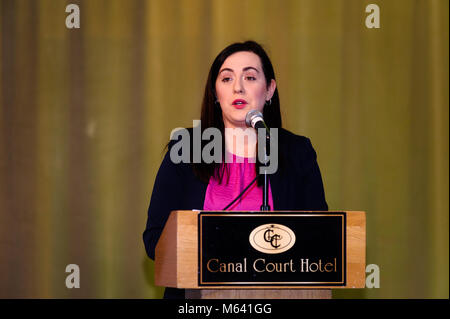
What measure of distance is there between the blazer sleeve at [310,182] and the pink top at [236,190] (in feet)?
0.50

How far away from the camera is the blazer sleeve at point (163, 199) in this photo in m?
2.23

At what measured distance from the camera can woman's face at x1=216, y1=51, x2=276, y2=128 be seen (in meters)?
2.46

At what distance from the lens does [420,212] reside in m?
3.65

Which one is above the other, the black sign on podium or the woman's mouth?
the woman's mouth

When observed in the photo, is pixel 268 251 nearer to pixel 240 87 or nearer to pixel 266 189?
pixel 266 189

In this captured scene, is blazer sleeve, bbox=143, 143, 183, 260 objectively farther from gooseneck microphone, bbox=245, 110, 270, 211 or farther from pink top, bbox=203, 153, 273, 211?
gooseneck microphone, bbox=245, 110, 270, 211

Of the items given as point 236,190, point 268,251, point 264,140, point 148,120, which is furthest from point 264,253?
point 148,120

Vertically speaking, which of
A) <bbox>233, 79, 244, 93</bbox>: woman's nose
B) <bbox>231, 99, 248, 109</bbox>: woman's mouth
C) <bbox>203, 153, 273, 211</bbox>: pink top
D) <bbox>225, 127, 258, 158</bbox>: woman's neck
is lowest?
<bbox>203, 153, 273, 211</bbox>: pink top

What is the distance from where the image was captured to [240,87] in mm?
2479

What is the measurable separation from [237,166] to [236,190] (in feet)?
0.36

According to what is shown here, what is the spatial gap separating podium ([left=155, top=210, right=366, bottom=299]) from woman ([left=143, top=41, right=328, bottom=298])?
54 centimetres

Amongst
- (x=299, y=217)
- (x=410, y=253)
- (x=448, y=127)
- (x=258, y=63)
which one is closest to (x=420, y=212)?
(x=410, y=253)

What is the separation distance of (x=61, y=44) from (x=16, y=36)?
10.3 inches

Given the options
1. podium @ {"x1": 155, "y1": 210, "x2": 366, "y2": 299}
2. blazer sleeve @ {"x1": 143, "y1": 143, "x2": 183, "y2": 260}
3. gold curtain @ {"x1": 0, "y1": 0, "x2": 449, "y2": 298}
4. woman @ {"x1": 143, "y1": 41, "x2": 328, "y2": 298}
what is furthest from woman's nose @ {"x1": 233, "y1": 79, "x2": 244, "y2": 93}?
gold curtain @ {"x1": 0, "y1": 0, "x2": 449, "y2": 298}
